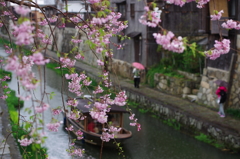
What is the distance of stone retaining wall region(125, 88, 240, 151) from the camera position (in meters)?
11.1

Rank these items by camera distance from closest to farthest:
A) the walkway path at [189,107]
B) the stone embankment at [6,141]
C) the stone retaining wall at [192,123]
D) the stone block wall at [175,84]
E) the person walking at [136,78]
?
the stone embankment at [6,141] < the stone retaining wall at [192,123] < the walkway path at [189,107] < the stone block wall at [175,84] < the person walking at [136,78]

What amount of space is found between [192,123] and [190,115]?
0.29 metres

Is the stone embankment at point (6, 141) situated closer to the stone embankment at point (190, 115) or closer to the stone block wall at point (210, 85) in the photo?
the stone embankment at point (190, 115)

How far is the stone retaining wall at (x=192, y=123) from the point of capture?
36.5 ft

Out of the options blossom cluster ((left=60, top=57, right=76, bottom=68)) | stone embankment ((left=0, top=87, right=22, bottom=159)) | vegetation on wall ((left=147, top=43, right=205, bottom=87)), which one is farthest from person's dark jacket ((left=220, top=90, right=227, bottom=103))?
blossom cluster ((left=60, top=57, right=76, bottom=68))

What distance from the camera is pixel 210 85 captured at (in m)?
14.5

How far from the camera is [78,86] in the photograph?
488 cm

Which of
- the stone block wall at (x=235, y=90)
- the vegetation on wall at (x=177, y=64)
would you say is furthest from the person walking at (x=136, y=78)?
the stone block wall at (x=235, y=90)

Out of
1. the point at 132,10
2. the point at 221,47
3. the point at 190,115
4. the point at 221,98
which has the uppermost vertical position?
the point at 132,10

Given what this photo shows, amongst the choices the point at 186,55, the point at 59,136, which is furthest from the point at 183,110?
the point at 59,136

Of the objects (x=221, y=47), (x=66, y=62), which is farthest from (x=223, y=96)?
(x=66, y=62)

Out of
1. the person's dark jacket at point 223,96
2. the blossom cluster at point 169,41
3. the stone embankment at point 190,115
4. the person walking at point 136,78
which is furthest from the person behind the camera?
the person walking at point 136,78

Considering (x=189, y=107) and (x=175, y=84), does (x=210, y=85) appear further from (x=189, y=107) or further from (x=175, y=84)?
(x=175, y=84)

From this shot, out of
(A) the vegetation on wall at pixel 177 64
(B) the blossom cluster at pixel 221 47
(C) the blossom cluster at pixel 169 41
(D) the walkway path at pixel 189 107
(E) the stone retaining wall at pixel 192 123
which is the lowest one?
(E) the stone retaining wall at pixel 192 123
